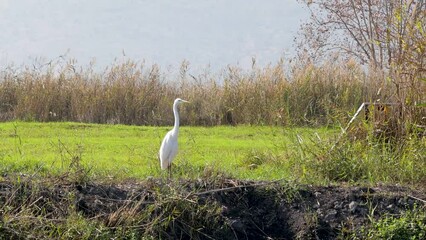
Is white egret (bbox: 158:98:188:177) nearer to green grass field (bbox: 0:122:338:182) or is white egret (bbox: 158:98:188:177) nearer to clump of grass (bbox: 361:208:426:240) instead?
green grass field (bbox: 0:122:338:182)

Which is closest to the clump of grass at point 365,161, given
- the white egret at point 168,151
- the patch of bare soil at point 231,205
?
the patch of bare soil at point 231,205

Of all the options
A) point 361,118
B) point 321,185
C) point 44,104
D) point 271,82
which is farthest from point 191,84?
point 321,185

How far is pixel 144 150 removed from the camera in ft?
41.2

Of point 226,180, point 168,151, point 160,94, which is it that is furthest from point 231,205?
point 160,94

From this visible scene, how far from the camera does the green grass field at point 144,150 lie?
31.0ft

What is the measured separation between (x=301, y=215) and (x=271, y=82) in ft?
36.4

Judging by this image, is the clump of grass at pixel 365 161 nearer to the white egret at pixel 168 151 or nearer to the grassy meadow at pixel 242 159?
the grassy meadow at pixel 242 159

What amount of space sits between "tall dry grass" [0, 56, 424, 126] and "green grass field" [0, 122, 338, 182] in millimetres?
1439

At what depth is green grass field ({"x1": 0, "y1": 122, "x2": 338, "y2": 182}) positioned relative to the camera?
9438mm

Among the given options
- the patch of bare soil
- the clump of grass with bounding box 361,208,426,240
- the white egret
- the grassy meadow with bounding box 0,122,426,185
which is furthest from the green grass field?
the clump of grass with bounding box 361,208,426,240

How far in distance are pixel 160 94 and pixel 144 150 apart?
6.66 meters

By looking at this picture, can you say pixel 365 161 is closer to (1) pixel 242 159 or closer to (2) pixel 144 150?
(1) pixel 242 159

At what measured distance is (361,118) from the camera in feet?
34.5

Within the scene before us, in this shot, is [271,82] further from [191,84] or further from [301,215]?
[301,215]
